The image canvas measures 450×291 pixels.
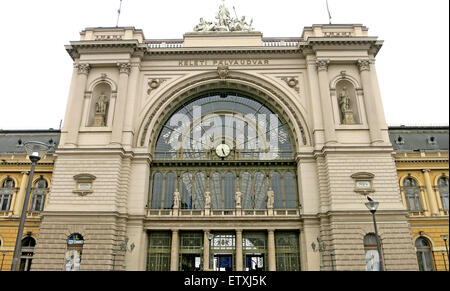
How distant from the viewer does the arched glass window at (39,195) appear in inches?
1491

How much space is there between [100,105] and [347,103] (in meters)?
27.8

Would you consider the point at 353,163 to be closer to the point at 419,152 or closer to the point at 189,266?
the point at 419,152

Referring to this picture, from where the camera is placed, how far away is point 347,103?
123ft

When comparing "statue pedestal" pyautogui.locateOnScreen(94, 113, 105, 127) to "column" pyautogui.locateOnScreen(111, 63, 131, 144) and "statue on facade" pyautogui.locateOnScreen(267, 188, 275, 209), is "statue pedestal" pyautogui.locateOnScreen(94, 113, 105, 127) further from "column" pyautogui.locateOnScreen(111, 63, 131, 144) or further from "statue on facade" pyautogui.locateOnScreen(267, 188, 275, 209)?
"statue on facade" pyautogui.locateOnScreen(267, 188, 275, 209)

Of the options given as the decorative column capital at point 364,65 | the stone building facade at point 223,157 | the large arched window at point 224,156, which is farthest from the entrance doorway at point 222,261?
the decorative column capital at point 364,65

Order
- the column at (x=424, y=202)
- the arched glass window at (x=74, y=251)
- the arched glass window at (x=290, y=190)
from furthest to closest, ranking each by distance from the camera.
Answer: the column at (x=424, y=202)
the arched glass window at (x=290, y=190)
the arched glass window at (x=74, y=251)

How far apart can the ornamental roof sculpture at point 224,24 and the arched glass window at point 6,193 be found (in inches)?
1127

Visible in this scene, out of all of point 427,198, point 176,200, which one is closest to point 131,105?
point 176,200

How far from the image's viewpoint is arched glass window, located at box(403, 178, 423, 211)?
3722cm

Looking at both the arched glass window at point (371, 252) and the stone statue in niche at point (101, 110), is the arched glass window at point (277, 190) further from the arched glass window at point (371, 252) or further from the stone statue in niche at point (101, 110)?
the stone statue in niche at point (101, 110)

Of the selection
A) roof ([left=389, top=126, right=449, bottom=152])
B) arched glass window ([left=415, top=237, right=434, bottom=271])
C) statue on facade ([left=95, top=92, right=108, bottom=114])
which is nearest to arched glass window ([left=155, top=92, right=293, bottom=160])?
statue on facade ([left=95, top=92, right=108, bottom=114])

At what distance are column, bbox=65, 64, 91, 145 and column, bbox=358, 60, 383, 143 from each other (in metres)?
31.3
